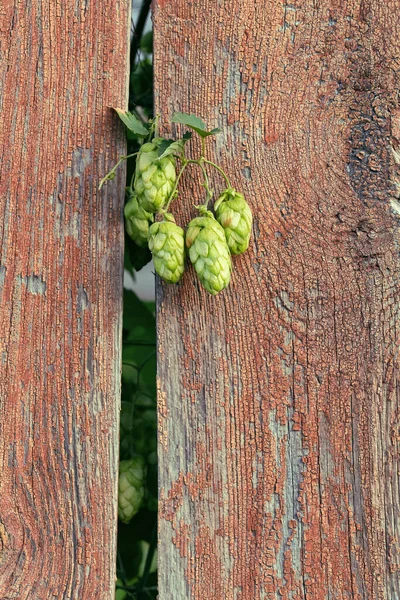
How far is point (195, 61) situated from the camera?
1104 mm

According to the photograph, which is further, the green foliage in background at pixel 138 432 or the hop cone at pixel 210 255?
the green foliage in background at pixel 138 432

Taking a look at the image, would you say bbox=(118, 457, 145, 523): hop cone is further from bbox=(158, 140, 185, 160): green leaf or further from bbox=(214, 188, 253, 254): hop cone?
bbox=(158, 140, 185, 160): green leaf

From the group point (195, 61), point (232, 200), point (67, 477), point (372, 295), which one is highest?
point (195, 61)

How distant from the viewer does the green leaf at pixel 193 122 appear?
99 cm

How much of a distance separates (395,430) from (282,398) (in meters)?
0.18

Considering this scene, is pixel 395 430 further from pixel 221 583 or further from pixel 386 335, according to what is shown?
pixel 221 583

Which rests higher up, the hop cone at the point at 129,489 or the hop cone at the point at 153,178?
the hop cone at the point at 153,178

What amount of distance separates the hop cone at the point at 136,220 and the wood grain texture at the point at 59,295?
18 mm

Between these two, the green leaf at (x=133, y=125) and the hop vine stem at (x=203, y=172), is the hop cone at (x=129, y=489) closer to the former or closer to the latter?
the hop vine stem at (x=203, y=172)

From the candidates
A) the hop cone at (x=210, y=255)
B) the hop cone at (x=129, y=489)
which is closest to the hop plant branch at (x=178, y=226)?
the hop cone at (x=210, y=255)

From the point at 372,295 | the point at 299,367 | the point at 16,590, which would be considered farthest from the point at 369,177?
the point at 16,590

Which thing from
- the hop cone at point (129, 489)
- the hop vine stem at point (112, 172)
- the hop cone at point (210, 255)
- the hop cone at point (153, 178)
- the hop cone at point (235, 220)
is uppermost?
the hop vine stem at point (112, 172)

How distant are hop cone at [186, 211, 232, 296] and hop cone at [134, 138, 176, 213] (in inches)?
2.8

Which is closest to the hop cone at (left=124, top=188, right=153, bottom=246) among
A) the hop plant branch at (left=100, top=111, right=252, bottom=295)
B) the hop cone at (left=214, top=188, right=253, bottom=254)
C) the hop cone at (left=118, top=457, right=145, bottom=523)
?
the hop plant branch at (left=100, top=111, right=252, bottom=295)
